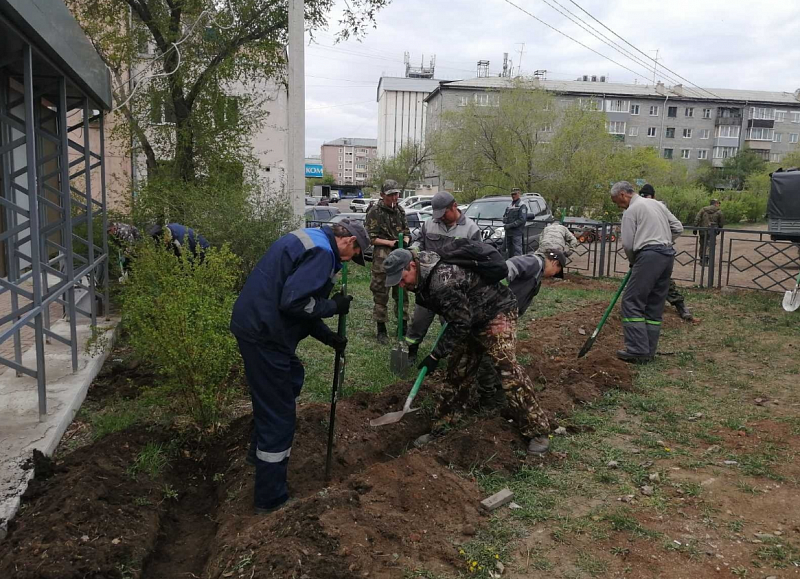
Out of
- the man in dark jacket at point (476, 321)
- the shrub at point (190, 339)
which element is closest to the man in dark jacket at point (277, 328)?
the man in dark jacket at point (476, 321)

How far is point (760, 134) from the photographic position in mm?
68375

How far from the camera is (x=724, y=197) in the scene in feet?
136

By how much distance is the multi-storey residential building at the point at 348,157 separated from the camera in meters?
152

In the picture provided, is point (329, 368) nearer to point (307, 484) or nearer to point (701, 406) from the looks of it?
point (307, 484)

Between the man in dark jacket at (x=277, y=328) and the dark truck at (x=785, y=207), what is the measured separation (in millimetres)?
10579

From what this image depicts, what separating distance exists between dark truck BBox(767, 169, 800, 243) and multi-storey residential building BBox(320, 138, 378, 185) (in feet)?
468

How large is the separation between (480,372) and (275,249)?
2504 millimetres

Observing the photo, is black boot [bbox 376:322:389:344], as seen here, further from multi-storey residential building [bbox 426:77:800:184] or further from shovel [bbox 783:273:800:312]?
multi-storey residential building [bbox 426:77:800:184]

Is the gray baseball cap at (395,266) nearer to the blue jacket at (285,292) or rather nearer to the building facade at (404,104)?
the blue jacket at (285,292)

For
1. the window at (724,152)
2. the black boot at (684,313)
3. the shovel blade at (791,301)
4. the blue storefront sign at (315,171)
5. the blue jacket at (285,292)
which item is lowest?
the black boot at (684,313)

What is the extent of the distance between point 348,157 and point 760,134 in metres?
103

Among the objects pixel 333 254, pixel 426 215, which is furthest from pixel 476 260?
pixel 426 215

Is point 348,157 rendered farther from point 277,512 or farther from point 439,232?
point 277,512

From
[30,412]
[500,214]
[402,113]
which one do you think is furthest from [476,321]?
[402,113]
